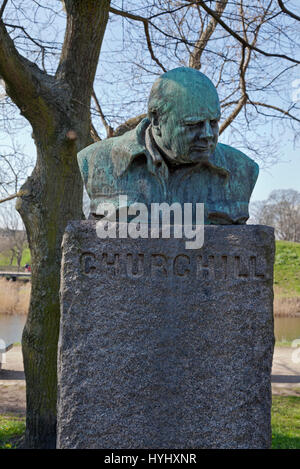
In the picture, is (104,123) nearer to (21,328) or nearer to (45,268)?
(45,268)

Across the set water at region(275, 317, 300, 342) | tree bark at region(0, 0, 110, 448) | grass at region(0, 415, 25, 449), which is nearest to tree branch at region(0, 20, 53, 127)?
tree bark at region(0, 0, 110, 448)

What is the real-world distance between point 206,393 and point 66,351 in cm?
74

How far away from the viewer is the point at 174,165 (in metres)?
2.59

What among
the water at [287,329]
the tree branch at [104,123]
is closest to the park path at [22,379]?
the water at [287,329]

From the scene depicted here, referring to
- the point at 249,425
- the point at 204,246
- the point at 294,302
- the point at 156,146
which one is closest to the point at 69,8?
the point at 156,146

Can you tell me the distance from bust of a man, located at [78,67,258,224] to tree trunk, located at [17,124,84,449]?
223cm

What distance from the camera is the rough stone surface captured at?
92.4 inches

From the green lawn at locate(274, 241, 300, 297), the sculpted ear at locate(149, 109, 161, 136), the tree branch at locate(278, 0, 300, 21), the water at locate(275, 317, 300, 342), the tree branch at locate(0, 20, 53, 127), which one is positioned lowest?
the water at locate(275, 317, 300, 342)

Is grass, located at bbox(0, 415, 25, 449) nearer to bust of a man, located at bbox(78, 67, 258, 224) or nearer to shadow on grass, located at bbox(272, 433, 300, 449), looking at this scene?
shadow on grass, located at bbox(272, 433, 300, 449)

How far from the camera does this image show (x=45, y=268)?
15.8 ft

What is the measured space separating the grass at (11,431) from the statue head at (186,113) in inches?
152

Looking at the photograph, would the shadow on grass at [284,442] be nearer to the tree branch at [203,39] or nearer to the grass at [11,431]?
the grass at [11,431]

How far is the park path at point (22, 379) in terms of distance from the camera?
638cm
